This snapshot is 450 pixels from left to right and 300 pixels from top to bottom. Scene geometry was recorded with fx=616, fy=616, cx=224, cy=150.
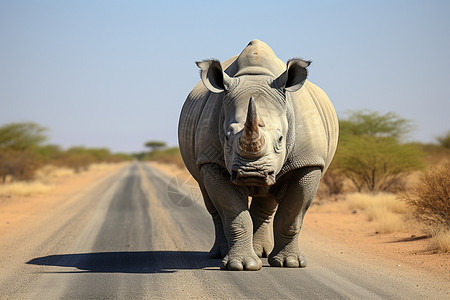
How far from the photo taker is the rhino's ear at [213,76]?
7.18 metres

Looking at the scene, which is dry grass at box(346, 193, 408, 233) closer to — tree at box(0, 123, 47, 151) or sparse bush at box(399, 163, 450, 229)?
sparse bush at box(399, 163, 450, 229)

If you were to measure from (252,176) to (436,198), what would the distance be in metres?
5.56

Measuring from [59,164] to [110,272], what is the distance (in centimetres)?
5298

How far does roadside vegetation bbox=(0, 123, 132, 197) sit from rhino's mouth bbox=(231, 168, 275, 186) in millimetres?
18500

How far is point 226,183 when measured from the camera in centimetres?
732

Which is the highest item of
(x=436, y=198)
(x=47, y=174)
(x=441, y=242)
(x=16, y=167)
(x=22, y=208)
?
(x=436, y=198)

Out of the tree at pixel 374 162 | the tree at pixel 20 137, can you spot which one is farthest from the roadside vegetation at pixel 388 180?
the tree at pixel 20 137

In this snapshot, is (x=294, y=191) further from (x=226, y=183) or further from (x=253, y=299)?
(x=253, y=299)

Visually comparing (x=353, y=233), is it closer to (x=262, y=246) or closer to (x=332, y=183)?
(x=262, y=246)

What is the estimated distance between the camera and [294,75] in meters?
7.27

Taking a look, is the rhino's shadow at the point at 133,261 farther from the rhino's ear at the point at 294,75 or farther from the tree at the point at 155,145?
the tree at the point at 155,145

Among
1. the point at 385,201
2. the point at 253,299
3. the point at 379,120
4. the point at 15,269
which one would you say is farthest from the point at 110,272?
the point at 379,120

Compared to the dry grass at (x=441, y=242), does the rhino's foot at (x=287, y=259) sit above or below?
below

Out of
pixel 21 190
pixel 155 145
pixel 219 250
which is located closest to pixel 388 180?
pixel 21 190
